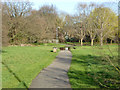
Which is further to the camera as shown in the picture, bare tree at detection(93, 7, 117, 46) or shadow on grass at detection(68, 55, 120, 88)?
shadow on grass at detection(68, 55, 120, 88)

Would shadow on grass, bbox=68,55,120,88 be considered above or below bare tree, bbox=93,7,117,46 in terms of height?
below

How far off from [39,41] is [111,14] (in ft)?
136

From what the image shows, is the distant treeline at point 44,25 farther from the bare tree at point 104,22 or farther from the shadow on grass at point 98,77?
the shadow on grass at point 98,77

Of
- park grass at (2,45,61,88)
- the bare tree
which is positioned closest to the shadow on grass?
the bare tree

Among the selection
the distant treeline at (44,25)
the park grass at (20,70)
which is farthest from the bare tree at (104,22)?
the park grass at (20,70)

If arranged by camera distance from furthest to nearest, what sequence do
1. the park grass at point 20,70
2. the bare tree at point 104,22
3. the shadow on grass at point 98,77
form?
the park grass at point 20,70 < the shadow on grass at point 98,77 < the bare tree at point 104,22

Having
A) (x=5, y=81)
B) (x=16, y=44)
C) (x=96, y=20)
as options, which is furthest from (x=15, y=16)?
(x=96, y=20)

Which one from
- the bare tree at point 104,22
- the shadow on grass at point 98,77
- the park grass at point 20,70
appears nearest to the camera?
the bare tree at point 104,22

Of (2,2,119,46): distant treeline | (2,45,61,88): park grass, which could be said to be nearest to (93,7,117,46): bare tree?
(2,2,119,46): distant treeline

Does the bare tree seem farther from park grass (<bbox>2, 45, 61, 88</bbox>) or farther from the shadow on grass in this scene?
park grass (<bbox>2, 45, 61, 88</bbox>)

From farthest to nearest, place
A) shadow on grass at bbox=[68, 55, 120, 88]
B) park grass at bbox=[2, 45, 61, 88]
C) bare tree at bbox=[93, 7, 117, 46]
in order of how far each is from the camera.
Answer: park grass at bbox=[2, 45, 61, 88] → shadow on grass at bbox=[68, 55, 120, 88] → bare tree at bbox=[93, 7, 117, 46]

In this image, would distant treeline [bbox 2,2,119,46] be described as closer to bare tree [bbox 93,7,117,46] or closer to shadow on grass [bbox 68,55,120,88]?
bare tree [bbox 93,7,117,46]

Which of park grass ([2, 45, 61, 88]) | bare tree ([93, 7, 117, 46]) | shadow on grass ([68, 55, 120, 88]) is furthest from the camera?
park grass ([2, 45, 61, 88])

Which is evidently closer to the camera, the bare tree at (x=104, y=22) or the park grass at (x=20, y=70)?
the bare tree at (x=104, y=22)
